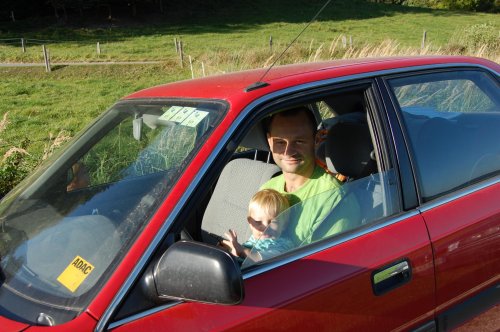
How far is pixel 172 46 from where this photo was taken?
99.1 feet

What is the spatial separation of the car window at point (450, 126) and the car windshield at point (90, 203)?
3.11 ft

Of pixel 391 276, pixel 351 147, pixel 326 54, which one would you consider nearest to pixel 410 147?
pixel 351 147

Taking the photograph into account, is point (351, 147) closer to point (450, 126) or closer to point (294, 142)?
point (294, 142)

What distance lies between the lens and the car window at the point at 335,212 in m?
1.95

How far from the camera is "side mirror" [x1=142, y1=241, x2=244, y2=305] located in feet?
4.68

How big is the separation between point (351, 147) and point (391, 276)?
28.4 inches

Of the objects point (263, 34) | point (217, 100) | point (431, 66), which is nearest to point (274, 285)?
point (217, 100)

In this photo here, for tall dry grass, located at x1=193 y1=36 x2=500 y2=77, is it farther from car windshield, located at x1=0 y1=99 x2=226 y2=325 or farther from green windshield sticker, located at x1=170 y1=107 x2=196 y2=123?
green windshield sticker, located at x1=170 y1=107 x2=196 y2=123

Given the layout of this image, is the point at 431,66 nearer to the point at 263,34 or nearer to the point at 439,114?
the point at 439,114

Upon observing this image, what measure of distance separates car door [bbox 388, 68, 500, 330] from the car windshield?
99 cm

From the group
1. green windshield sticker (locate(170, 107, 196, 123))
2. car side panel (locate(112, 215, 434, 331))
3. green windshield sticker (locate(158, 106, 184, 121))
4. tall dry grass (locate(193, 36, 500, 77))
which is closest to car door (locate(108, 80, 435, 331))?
car side panel (locate(112, 215, 434, 331))

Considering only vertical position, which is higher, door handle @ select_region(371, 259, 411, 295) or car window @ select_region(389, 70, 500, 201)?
car window @ select_region(389, 70, 500, 201)

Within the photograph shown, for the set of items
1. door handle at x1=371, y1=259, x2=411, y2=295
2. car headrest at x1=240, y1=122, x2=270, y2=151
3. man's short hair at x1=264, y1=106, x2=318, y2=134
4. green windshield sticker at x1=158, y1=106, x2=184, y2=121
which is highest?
green windshield sticker at x1=158, y1=106, x2=184, y2=121

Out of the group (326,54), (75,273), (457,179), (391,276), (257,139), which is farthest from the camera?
(326,54)
